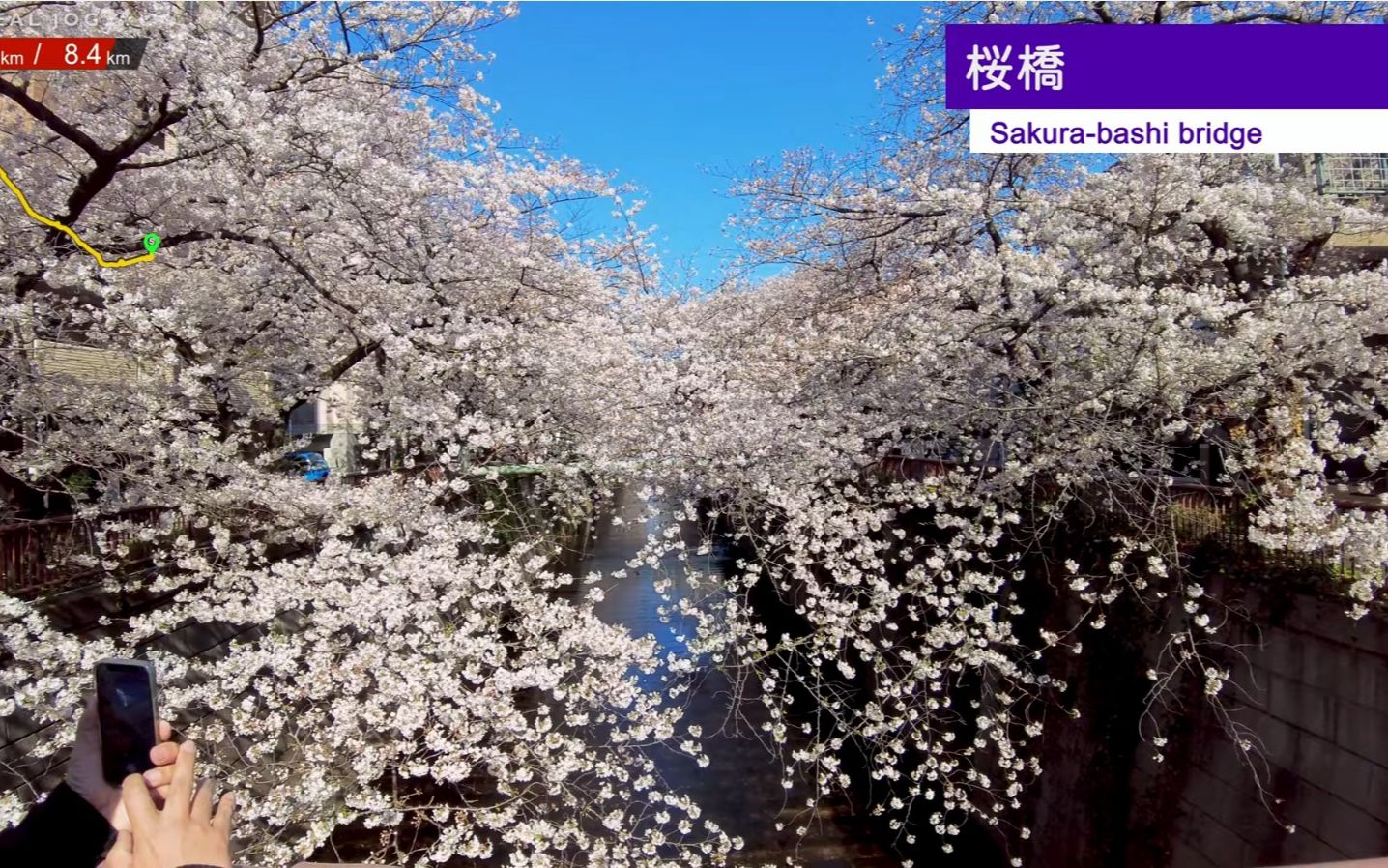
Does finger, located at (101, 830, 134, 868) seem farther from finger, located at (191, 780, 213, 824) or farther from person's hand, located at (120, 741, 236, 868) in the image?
finger, located at (191, 780, 213, 824)

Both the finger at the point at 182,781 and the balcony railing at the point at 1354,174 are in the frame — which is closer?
the finger at the point at 182,781

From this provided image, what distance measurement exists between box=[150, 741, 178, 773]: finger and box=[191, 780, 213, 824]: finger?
3.0 inches

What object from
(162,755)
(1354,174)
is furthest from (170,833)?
(1354,174)

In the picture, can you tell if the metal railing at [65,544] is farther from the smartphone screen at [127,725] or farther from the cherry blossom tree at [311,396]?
the smartphone screen at [127,725]

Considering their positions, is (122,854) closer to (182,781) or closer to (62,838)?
(182,781)

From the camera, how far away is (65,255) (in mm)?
6809

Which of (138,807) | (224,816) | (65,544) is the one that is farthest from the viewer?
(65,544)

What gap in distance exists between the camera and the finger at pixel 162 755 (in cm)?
154

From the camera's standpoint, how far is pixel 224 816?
1544 millimetres

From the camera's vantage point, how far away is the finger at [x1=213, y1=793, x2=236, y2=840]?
1.48m

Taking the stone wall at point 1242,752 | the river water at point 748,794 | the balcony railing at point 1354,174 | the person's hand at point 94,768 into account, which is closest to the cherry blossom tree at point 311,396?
the river water at point 748,794

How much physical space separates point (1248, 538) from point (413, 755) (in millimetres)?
7398

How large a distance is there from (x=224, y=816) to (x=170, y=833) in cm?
14

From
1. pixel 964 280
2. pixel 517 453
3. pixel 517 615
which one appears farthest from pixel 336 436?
pixel 964 280
